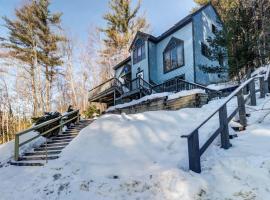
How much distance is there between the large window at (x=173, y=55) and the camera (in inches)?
753

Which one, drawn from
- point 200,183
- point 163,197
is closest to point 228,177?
point 200,183

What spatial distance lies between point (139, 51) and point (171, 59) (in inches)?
155

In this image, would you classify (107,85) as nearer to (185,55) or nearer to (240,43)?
(185,55)

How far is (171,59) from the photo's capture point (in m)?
20.0

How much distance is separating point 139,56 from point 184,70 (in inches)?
220

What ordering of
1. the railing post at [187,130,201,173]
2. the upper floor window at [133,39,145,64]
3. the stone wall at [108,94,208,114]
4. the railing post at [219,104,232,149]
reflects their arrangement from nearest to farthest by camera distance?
1. the railing post at [187,130,201,173]
2. the railing post at [219,104,232,149]
3. the stone wall at [108,94,208,114]
4. the upper floor window at [133,39,145,64]

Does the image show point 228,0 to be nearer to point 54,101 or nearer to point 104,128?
point 104,128

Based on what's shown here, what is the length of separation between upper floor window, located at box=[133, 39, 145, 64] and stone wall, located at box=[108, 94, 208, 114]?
22.8 ft

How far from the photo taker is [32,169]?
8133 mm

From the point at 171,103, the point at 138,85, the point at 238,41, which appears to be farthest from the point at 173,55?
the point at 171,103

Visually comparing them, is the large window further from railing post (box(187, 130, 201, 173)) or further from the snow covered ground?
railing post (box(187, 130, 201, 173))

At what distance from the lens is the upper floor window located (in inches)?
875

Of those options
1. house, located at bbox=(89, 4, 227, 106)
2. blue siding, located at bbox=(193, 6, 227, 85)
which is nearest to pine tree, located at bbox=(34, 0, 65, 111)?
house, located at bbox=(89, 4, 227, 106)

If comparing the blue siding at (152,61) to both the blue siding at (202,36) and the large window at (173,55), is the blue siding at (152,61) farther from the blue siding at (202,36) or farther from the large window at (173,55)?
the blue siding at (202,36)
